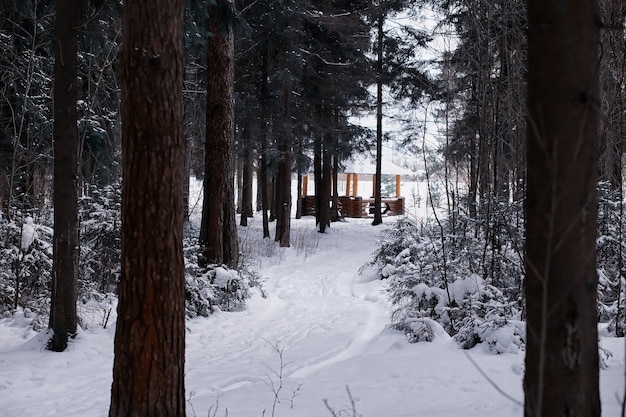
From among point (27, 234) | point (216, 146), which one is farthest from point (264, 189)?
point (27, 234)

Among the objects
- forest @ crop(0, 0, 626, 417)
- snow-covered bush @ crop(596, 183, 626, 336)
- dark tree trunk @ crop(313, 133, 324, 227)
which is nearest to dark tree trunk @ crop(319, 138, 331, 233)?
dark tree trunk @ crop(313, 133, 324, 227)

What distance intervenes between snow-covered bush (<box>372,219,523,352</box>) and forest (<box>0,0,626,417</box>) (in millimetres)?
28

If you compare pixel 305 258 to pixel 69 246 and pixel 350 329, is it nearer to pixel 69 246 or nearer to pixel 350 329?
pixel 350 329

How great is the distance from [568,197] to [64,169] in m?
5.57

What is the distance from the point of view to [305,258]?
15.3 m

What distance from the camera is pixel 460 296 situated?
22.0 feet

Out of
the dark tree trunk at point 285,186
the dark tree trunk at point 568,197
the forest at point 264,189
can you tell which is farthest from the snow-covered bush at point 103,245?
the dark tree trunk at point 285,186

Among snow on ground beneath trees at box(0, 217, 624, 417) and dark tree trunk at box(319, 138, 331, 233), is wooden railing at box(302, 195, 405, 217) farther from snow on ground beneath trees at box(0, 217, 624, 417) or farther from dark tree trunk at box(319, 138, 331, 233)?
snow on ground beneath trees at box(0, 217, 624, 417)

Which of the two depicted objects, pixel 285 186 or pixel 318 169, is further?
pixel 318 169

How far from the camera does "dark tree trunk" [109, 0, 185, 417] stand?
10.7ft

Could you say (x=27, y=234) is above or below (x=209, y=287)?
above

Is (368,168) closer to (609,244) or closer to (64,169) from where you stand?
(609,244)

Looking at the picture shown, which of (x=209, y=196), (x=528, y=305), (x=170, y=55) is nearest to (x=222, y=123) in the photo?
(x=209, y=196)

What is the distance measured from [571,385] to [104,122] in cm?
1012
